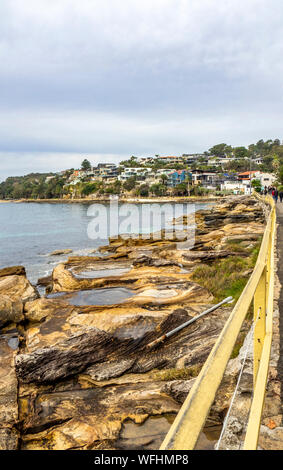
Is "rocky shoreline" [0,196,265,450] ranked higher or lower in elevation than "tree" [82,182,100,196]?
lower

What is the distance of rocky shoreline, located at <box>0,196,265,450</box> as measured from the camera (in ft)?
16.6

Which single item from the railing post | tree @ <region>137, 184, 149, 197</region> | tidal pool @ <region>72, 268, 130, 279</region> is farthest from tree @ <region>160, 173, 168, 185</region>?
the railing post

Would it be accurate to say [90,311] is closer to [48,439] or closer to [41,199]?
[48,439]

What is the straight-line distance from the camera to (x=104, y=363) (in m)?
6.88

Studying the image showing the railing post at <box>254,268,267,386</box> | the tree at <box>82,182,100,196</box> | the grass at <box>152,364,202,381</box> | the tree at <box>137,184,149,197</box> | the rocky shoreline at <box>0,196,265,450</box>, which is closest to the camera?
the railing post at <box>254,268,267,386</box>

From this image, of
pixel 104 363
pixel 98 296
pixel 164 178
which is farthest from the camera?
pixel 164 178

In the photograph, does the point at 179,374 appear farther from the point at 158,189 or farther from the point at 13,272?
the point at 158,189

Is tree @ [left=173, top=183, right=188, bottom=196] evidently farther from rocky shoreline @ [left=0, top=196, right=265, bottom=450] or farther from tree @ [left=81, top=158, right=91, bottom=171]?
rocky shoreline @ [left=0, top=196, right=265, bottom=450]

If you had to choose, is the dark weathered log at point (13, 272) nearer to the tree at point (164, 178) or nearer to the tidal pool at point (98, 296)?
the tidal pool at point (98, 296)

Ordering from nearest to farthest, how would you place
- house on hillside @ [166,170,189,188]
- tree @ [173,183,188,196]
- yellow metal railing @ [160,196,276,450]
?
yellow metal railing @ [160,196,276,450] < tree @ [173,183,188,196] < house on hillside @ [166,170,189,188]

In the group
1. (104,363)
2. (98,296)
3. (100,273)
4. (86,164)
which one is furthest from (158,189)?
(104,363)

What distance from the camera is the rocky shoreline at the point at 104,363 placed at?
5066 mm
